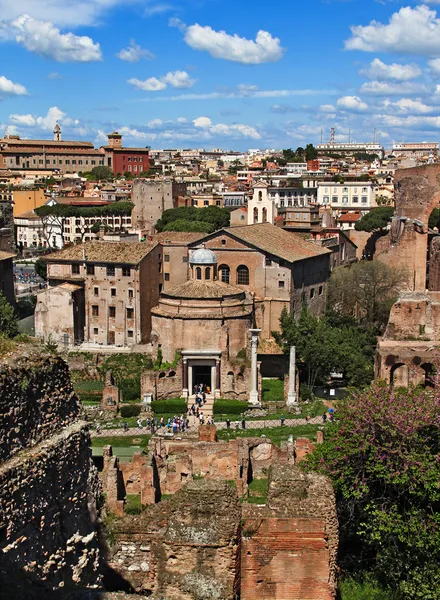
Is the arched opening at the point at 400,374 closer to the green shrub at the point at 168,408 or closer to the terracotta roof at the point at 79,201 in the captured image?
the green shrub at the point at 168,408

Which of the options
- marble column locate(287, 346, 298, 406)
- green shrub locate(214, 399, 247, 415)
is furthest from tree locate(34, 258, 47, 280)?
marble column locate(287, 346, 298, 406)

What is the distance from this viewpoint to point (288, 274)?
37.6 meters

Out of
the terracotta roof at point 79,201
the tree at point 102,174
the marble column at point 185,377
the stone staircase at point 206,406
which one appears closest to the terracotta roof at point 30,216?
the terracotta roof at point 79,201

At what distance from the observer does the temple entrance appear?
32.7 metres

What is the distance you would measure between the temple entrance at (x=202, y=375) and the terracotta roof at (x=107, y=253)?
8211mm

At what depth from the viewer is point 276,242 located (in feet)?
131

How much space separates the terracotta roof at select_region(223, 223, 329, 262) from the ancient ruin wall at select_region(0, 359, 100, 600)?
94.8ft

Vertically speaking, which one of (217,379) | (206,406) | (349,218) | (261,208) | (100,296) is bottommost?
(206,406)

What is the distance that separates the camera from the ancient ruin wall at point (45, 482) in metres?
7.92

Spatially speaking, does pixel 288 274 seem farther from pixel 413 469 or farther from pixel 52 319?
pixel 413 469

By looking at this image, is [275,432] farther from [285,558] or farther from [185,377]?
[285,558]

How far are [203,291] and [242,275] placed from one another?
5376 millimetres

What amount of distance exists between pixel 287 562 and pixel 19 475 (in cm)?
425

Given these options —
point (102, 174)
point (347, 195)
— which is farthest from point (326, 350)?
point (102, 174)
